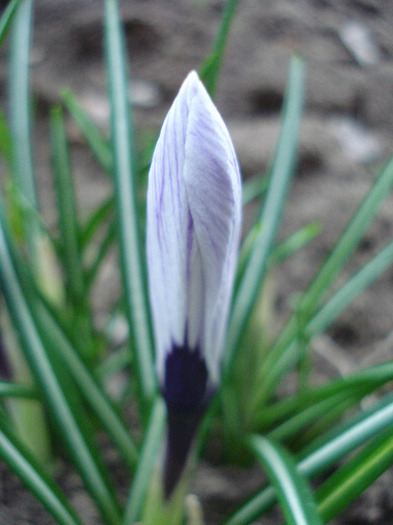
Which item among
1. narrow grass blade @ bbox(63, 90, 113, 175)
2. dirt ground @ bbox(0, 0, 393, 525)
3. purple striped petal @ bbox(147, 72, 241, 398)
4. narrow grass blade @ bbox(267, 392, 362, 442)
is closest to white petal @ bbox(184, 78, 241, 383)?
purple striped petal @ bbox(147, 72, 241, 398)

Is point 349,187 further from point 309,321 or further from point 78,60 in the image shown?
point 78,60

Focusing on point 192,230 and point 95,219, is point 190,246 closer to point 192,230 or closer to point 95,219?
point 192,230

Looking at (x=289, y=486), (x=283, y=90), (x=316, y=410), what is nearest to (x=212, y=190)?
(x=289, y=486)

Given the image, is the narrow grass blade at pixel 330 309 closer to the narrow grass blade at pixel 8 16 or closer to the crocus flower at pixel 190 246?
the crocus flower at pixel 190 246

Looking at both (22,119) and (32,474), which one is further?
(22,119)

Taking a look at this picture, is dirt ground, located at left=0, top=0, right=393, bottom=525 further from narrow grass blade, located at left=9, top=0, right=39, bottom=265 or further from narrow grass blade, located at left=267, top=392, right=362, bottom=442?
narrow grass blade, located at left=9, top=0, right=39, bottom=265

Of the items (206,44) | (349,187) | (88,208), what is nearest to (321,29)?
(206,44)
